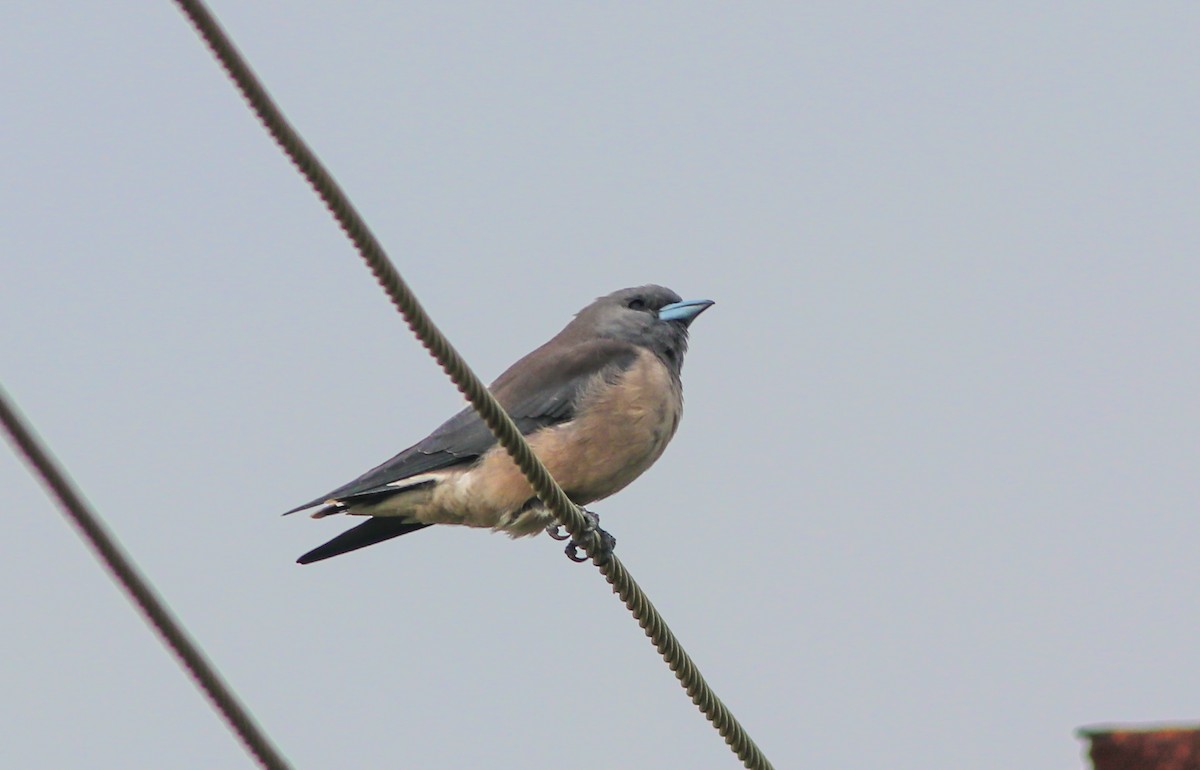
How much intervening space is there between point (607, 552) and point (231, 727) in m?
2.85

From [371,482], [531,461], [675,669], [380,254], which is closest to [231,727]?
[380,254]

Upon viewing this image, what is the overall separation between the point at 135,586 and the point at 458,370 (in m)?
1.52

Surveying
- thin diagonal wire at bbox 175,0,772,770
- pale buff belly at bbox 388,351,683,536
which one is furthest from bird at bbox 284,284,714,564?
thin diagonal wire at bbox 175,0,772,770

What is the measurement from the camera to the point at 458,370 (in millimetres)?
4105

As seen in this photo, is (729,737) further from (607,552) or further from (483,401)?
(483,401)

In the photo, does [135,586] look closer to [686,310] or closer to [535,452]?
[535,452]

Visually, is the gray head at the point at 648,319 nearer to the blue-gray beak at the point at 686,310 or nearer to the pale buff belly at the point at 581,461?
the blue-gray beak at the point at 686,310

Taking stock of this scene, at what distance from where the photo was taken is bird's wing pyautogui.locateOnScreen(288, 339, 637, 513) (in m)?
7.52

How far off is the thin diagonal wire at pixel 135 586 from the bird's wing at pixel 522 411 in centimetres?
431

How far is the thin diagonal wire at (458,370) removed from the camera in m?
2.94

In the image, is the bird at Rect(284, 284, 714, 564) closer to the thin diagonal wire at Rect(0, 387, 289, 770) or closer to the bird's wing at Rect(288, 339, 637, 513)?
the bird's wing at Rect(288, 339, 637, 513)

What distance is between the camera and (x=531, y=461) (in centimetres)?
468

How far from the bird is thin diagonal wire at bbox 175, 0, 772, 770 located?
1.41 m

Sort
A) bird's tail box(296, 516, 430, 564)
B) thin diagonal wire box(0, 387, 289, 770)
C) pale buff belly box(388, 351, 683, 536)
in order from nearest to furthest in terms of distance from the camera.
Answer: thin diagonal wire box(0, 387, 289, 770)
pale buff belly box(388, 351, 683, 536)
bird's tail box(296, 516, 430, 564)
